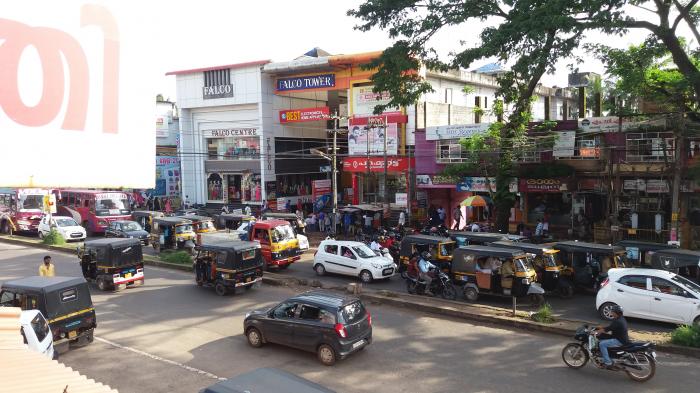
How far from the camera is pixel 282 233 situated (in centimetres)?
2164

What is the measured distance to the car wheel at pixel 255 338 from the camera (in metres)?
12.1

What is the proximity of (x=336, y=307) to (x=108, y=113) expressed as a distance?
28.2ft

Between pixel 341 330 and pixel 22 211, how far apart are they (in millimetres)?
29255

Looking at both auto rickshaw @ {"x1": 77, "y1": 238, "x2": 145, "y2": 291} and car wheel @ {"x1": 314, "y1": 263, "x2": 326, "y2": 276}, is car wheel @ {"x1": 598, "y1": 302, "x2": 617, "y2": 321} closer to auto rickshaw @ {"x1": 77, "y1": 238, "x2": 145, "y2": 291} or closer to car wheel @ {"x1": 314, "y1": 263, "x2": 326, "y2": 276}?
car wheel @ {"x1": 314, "y1": 263, "x2": 326, "y2": 276}

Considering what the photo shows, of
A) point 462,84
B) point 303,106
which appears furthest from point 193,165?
point 462,84

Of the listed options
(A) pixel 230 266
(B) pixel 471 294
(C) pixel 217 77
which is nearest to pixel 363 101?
Answer: (C) pixel 217 77

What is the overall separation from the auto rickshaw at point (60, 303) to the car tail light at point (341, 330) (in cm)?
601

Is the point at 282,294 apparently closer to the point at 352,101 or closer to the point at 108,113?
the point at 108,113

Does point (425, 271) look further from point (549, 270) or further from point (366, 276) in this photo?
point (549, 270)

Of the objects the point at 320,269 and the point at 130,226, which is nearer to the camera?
the point at 320,269

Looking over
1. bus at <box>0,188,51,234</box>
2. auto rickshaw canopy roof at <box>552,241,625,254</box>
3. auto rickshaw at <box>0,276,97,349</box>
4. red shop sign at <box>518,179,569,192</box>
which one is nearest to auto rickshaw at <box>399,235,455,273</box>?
auto rickshaw canopy roof at <box>552,241,625,254</box>

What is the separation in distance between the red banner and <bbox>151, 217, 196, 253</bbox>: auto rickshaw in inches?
597

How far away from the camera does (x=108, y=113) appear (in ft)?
9.96

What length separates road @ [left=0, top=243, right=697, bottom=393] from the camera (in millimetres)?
9922
